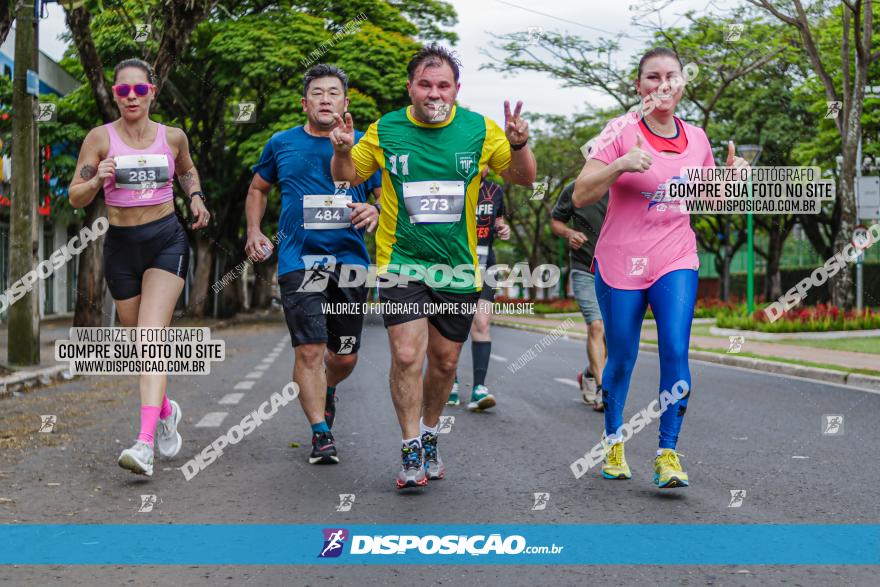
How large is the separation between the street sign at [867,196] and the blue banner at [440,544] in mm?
16815

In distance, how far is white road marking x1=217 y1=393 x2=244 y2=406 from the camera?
9.55 m

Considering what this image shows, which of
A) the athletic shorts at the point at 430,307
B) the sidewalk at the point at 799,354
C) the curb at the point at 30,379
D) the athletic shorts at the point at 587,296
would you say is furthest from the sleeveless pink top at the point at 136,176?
the sidewalk at the point at 799,354

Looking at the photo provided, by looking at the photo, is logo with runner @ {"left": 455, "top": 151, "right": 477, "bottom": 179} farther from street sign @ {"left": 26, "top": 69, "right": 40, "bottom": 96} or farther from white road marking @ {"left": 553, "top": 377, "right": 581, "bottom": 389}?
street sign @ {"left": 26, "top": 69, "right": 40, "bottom": 96}

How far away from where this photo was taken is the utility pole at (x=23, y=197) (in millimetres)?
12219

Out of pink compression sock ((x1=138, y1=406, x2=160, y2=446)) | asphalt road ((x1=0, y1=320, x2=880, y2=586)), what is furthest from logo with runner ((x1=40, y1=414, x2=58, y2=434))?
pink compression sock ((x1=138, y1=406, x2=160, y2=446))

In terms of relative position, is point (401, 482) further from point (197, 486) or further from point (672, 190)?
point (672, 190)

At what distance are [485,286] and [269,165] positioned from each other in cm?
275

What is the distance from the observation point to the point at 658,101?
17.0 feet

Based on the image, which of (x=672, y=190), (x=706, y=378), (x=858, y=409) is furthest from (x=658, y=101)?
(x=706, y=378)

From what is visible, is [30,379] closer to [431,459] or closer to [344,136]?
[431,459]

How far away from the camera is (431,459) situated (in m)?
5.52

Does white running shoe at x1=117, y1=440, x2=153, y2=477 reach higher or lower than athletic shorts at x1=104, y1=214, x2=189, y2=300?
lower

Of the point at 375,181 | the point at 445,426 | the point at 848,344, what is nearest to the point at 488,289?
the point at 445,426

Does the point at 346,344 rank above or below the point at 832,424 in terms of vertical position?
above
